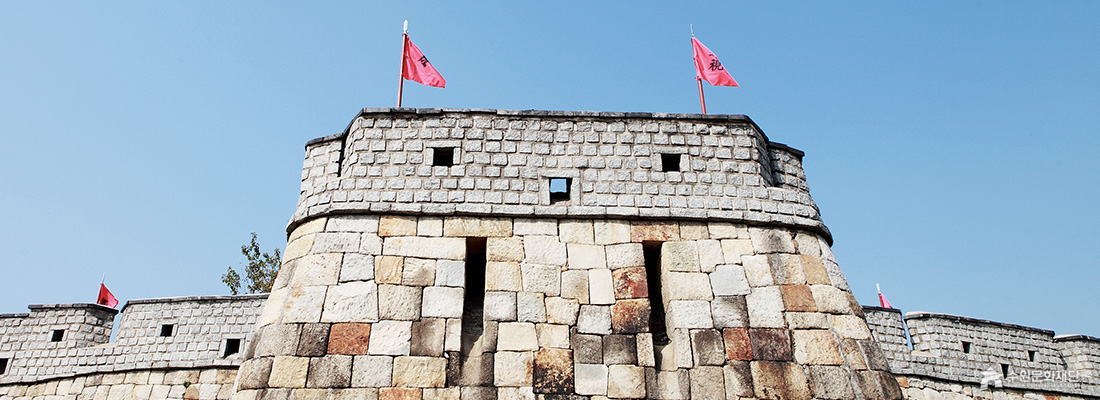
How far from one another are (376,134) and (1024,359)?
1088cm

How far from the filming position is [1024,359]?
10938mm

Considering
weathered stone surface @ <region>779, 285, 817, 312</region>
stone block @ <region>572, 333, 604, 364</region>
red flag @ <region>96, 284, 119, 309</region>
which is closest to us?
stone block @ <region>572, 333, 604, 364</region>

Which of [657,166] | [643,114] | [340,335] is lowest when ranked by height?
[340,335]

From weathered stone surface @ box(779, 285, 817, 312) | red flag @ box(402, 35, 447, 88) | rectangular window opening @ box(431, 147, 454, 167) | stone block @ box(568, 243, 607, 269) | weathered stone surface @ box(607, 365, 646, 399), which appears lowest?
weathered stone surface @ box(607, 365, 646, 399)

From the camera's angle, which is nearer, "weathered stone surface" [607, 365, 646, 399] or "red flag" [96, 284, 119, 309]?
"weathered stone surface" [607, 365, 646, 399]

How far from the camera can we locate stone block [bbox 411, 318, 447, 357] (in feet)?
18.8

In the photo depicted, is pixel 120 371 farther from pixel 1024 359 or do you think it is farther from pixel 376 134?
pixel 1024 359

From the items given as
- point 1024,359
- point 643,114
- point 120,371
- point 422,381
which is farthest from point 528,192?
point 1024,359

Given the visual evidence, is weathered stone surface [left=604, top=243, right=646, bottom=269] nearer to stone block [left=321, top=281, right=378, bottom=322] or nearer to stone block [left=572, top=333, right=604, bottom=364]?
stone block [left=572, top=333, right=604, bottom=364]

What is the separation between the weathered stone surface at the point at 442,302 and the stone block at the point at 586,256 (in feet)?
3.57

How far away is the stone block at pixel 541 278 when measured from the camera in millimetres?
6109

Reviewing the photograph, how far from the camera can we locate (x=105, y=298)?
12.7 m

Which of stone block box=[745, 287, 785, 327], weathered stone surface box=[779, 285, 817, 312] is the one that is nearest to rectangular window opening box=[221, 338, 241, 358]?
stone block box=[745, 287, 785, 327]

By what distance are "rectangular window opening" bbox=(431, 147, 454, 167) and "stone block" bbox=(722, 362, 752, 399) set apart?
3.31 metres
